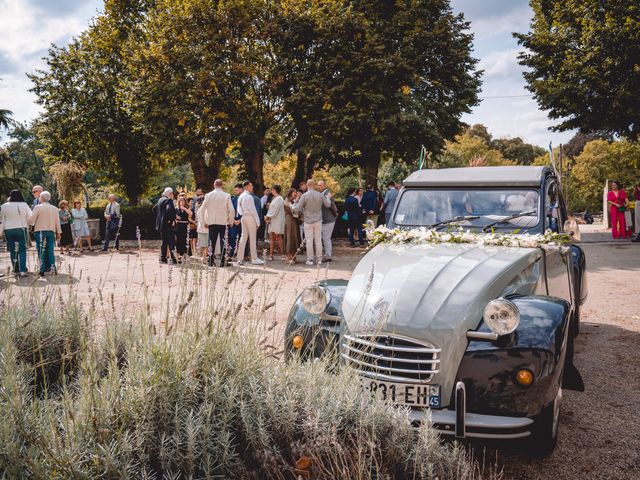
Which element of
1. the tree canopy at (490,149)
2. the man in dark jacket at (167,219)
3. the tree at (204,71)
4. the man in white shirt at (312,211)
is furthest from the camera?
the tree canopy at (490,149)

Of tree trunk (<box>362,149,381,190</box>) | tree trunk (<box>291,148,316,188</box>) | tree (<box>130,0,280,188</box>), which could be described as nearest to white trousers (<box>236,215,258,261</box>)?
tree (<box>130,0,280,188</box>)

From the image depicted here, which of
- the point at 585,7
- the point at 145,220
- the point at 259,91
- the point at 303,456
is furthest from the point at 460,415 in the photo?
the point at 145,220

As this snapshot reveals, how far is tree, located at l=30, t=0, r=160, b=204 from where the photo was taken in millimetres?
28219

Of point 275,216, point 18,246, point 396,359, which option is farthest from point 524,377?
point 18,246

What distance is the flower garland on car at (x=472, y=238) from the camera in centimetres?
489

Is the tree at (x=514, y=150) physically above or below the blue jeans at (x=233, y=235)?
above

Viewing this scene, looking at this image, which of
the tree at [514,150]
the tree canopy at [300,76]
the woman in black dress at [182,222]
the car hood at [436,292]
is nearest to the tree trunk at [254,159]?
the tree canopy at [300,76]

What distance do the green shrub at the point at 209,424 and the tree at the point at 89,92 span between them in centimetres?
2709

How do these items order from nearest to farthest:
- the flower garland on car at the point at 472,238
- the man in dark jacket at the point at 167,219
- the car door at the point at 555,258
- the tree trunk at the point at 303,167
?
the flower garland on car at the point at 472,238, the car door at the point at 555,258, the man in dark jacket at the point at 167,219, the tree trunk at the point at 303,167

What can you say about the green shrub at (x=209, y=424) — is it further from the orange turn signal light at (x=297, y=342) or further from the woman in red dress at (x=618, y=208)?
the woman in red dress at (x=618, y=208)

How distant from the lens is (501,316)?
3619 mm

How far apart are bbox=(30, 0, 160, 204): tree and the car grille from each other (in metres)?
27.0

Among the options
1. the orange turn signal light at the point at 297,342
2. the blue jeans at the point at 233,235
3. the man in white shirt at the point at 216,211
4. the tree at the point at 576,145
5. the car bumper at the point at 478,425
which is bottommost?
the car bumper at the point at 478,425

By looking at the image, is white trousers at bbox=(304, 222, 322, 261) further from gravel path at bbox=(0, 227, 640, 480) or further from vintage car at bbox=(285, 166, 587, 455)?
vintage car at bbox=(285, 166, 587, 455)
